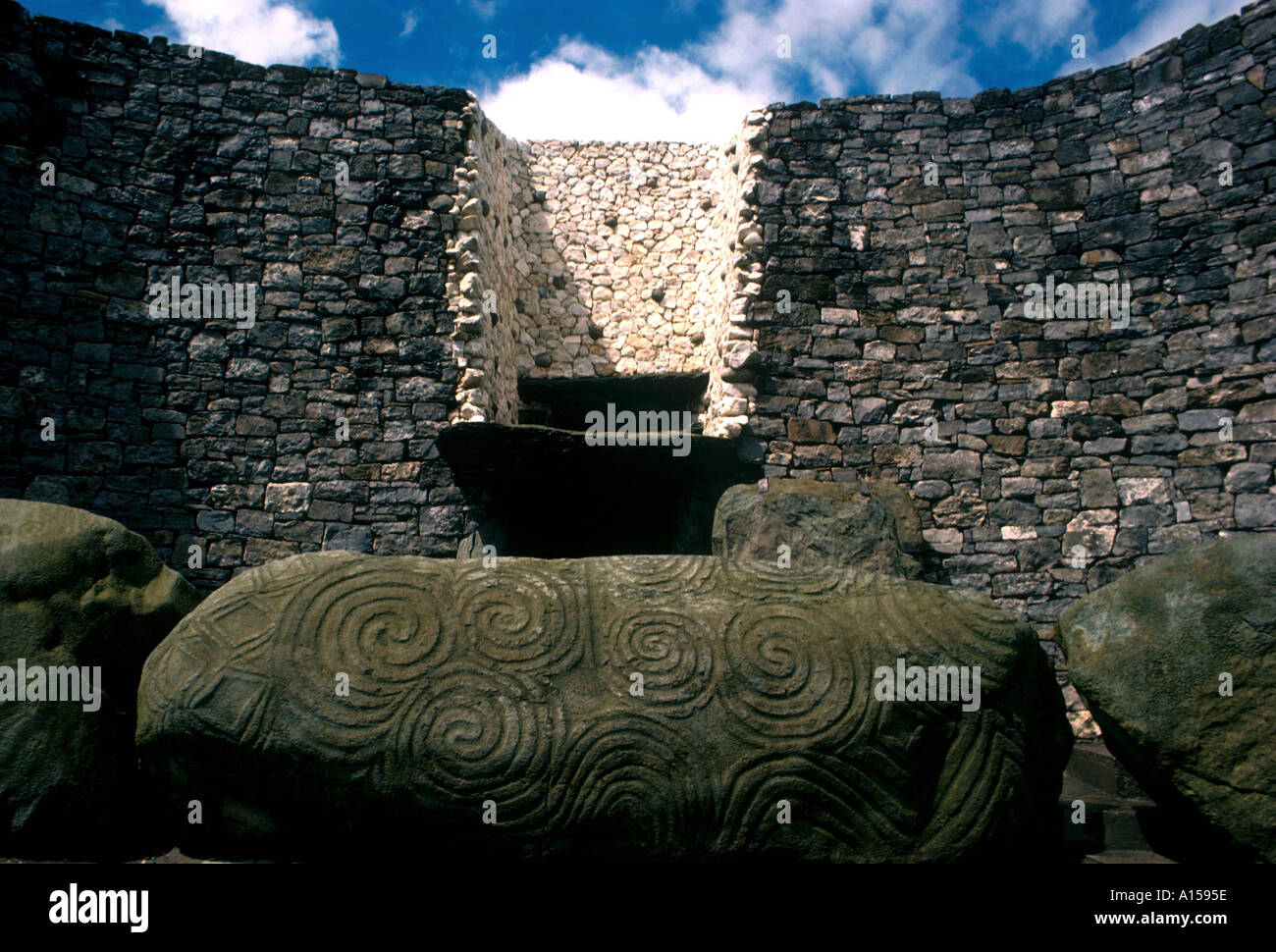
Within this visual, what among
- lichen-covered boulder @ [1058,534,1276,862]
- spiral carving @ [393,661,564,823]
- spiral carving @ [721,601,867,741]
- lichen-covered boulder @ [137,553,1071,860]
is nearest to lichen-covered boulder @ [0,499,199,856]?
lichen-covered boulder @ [137,553,1071,860]

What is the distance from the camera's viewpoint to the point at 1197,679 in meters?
2.78

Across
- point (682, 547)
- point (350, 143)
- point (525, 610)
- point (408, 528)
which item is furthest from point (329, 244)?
point (525, 610)

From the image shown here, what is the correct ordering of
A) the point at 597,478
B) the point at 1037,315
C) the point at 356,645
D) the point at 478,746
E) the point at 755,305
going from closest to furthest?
the point at 478,746
the point at 356,645
the point at 597,478
the point at 1037,315
the point at 755,305

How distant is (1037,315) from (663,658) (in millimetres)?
5382

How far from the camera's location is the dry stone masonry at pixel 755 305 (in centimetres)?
630

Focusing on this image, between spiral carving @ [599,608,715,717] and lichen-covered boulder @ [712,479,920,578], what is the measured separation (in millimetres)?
2597

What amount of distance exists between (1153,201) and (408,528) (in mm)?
6293

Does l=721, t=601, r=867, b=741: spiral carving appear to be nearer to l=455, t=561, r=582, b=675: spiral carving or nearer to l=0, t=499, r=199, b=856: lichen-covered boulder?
l=455, t=561, r=582, b=675: spiral carving

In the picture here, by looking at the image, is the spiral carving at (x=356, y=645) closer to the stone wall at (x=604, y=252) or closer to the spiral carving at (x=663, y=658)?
the spiral carving at (x=663, y=658)

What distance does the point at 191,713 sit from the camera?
2.61 metres

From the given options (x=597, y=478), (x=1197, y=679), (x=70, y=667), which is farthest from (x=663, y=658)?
(x=597, y=478)

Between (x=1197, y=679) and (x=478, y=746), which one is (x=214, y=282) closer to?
(x=478, y=746)
